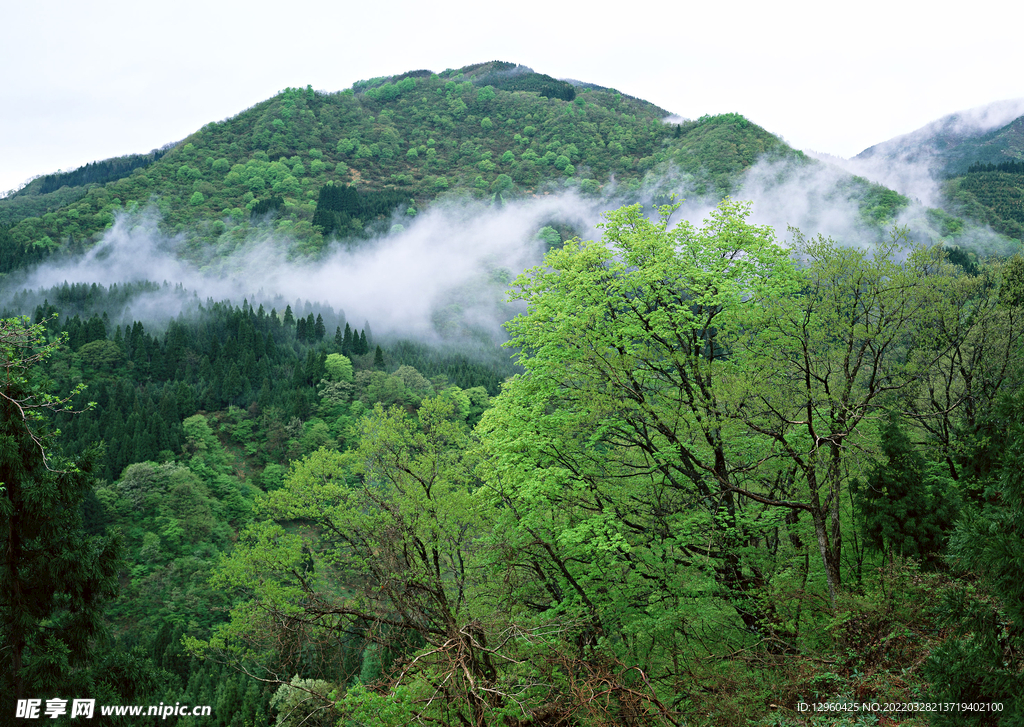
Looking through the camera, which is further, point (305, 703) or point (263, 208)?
point (263, 208)

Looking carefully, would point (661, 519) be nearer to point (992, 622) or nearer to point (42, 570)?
point (992, 622)

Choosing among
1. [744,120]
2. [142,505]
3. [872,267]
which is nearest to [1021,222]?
[744,120]

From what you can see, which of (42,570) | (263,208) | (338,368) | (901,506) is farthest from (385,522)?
(263,208)

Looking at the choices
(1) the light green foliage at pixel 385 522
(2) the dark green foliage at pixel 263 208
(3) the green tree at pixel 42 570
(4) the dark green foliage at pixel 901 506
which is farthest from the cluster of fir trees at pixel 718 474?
(2) the dark green foliage at pixel 263 208

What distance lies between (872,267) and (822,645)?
26.3 feet

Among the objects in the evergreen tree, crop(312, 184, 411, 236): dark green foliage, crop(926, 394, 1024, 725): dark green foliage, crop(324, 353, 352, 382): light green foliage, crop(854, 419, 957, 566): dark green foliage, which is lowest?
crop(324, 353, 352, 382): light green foliage

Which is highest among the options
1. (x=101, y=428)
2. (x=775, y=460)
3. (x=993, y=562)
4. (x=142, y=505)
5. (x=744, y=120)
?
(x=744, y=120)

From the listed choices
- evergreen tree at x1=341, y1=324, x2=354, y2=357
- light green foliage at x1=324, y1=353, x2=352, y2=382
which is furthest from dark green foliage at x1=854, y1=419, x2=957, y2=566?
evergreen tree at x1=341, y1=324, x2=354, y2=357

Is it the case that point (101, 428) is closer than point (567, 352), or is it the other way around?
point (567, 352)

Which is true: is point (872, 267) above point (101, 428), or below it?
above

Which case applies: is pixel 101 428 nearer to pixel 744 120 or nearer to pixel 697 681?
pixel 697 681

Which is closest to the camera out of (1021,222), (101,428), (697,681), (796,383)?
(697,681)

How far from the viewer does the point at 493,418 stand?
640 inches

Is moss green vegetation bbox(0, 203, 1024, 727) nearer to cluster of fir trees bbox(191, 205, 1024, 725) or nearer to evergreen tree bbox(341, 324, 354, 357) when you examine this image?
cluster of fir trees bbox(191, 205, 1024, 725)
